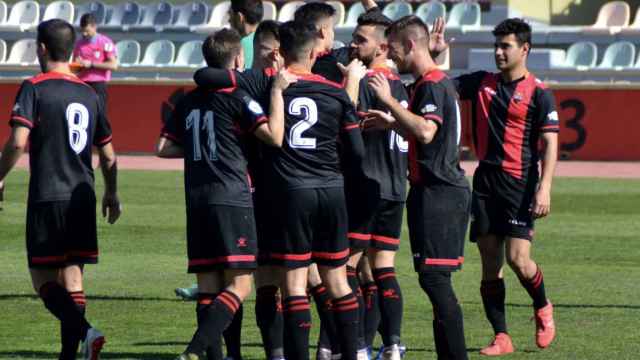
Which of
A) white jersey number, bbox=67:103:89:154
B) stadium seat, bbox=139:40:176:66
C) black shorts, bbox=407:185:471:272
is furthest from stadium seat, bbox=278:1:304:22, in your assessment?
black shorts, bbox=407:185:471:272

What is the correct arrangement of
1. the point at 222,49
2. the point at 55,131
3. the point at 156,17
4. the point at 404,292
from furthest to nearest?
the point at 156,17 → the point at 404,292 → the point at 55,131 → the point at 222,49

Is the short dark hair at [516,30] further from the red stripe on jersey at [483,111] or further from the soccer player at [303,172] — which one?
the soccer player at [303,172]

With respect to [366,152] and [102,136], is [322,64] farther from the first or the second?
[102,136]

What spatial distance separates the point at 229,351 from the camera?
859 centimetres

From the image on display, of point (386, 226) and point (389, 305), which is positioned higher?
point (386, 226)

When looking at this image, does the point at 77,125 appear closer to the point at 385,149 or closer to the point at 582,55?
the point at 385,149

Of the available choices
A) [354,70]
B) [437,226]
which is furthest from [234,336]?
[354,70]

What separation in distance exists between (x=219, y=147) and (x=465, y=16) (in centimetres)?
2334

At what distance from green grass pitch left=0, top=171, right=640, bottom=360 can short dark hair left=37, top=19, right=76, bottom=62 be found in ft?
6.64

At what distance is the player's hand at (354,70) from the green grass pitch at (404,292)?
6.42 feet

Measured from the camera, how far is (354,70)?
327 inches

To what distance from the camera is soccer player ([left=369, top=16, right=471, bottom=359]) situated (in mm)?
8039

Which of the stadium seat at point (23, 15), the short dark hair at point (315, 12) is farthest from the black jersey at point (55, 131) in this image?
the stadium seat at point (23, 15)

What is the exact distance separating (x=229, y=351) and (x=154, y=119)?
2028 cm
